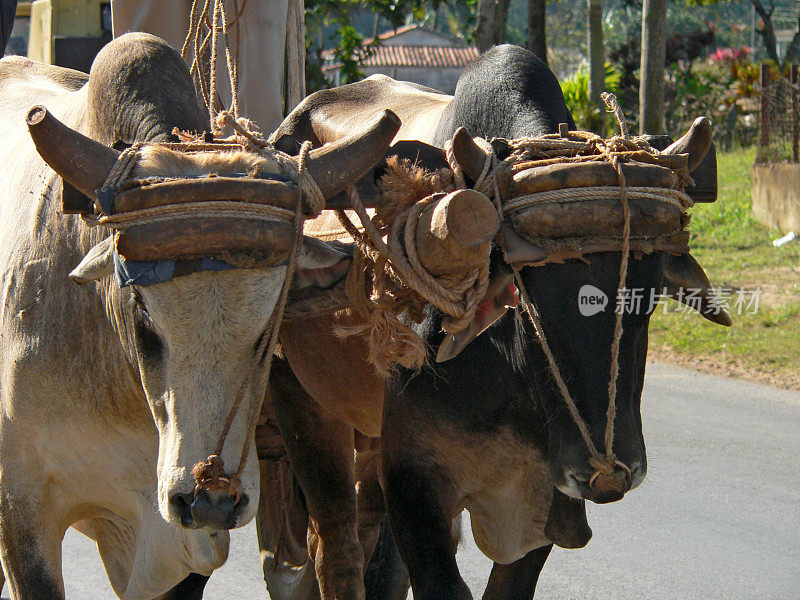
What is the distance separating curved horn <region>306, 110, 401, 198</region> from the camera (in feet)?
8.33

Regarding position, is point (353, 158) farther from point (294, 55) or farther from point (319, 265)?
point (294, 55)

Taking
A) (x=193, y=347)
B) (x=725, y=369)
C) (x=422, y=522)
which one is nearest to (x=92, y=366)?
(x=193, y=347)

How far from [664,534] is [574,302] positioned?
2.66 m

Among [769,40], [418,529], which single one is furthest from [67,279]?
[769,40]

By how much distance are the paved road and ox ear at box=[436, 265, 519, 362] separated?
1932 millimetres

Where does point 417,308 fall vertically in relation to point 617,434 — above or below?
above

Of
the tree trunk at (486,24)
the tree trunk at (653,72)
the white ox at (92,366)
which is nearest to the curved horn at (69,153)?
the white ox at (92,366)

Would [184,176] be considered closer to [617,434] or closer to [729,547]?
[617,434]

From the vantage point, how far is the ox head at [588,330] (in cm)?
259

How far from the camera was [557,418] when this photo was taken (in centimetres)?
271

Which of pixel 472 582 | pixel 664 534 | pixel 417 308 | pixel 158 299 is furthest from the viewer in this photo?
pixel 664 534

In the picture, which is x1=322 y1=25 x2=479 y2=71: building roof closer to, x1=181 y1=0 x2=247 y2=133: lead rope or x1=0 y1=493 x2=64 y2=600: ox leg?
x1=181 y1=0 x2=247 y2=133: lead rope

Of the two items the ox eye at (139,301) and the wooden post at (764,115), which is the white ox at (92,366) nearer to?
the ox eye at (139,301)

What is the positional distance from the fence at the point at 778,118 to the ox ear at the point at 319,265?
34.7 ft
